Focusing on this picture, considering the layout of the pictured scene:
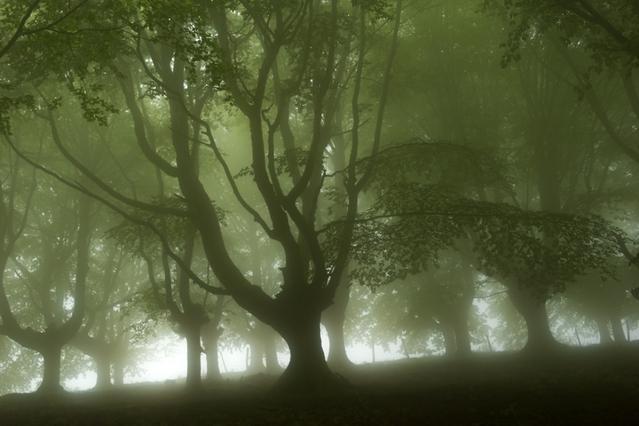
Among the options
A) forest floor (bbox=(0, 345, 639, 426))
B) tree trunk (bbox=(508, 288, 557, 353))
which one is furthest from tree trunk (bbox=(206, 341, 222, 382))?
tree trunk (bbox=(508, 288, 557, 353))

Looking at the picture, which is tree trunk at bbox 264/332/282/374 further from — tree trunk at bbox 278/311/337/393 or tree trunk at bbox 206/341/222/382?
tree trunk at bbox 278/311/337/393

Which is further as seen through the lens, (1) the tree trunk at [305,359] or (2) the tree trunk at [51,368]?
(2) the tree trunk at [51,368]

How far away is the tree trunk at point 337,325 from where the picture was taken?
2652 centimetres

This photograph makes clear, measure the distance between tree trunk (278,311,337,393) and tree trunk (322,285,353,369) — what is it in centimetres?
1147

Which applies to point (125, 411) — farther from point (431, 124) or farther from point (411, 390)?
point (431, 124)

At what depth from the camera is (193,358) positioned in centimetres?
1889

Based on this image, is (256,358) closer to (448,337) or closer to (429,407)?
(448,337)

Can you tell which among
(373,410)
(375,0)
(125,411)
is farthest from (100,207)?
(373,410)

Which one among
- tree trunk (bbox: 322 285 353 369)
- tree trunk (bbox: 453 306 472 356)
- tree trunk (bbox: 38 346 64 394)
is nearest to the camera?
tree trunk (bbox: 38 346 64 394)

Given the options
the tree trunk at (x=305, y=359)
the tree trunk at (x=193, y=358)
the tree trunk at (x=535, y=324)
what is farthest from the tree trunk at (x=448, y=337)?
the tree trunk at (x=305, y=359)

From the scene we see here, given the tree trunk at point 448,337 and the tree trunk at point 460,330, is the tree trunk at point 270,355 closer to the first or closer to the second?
the tree trunk at point 448,337

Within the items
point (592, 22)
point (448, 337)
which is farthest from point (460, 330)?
point (592, 22)

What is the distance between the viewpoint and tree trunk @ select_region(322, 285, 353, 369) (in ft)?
87.0

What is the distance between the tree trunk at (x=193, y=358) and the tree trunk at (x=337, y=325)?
8907 millimetres
